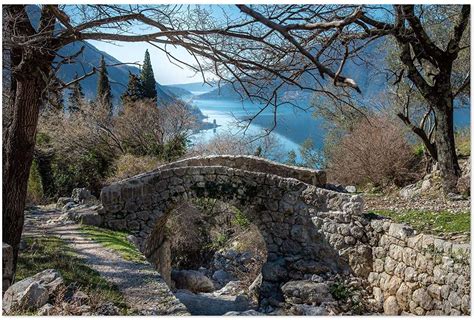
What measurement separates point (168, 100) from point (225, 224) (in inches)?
357

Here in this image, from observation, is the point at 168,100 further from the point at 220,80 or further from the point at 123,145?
the point at 220,80

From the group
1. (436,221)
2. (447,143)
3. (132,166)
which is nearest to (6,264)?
(436,221)

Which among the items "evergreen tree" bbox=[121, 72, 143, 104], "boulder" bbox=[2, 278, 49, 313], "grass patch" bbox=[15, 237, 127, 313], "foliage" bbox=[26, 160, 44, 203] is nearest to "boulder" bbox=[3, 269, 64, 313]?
"boulder" bbox=[2, 278, 49, 313]

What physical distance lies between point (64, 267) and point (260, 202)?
165 inches

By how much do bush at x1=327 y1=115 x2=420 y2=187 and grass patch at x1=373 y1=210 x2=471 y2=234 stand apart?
487cm

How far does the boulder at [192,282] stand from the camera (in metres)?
12.2

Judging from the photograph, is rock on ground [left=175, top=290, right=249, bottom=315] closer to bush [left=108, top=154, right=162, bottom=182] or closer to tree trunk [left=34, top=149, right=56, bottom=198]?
bush [left=108, top=154, right=162, bottom=182]

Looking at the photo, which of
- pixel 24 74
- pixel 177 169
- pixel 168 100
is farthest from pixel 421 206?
pixel 168 100

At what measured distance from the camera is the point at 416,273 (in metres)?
6.45

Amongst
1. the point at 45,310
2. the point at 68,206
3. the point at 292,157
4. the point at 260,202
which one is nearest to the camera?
the point at 45,310

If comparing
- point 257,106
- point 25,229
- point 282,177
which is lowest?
point 25,229

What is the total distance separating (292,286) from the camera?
8.13m

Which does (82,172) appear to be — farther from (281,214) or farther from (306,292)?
Answer: (306,292)

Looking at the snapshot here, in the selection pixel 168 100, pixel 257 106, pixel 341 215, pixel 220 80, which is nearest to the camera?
pixel 220 80
